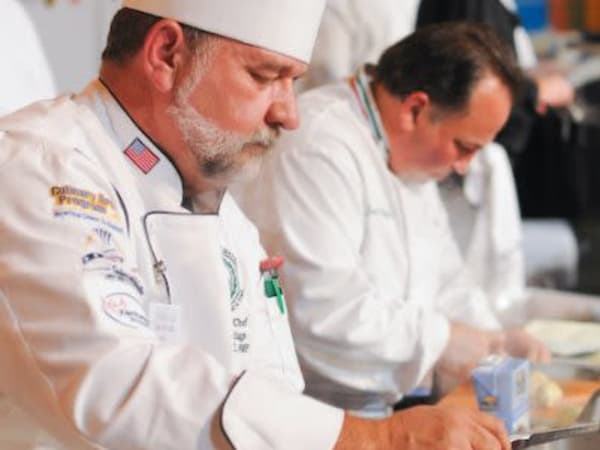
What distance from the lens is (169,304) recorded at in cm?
146

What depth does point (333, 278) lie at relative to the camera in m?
2.09


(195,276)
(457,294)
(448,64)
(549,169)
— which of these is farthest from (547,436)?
(549,169)

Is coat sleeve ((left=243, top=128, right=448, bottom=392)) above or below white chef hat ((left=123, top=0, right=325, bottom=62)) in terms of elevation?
below

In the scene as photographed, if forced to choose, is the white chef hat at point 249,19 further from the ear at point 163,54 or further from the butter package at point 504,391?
the butter package at point 504,391

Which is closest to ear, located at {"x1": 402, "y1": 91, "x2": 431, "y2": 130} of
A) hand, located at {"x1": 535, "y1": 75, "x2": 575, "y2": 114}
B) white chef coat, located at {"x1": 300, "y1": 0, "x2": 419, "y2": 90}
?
white chef coat, located at {"x1": 300, "y1": 0, "x2": 419, "y2": 90}

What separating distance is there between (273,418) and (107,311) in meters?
0.20

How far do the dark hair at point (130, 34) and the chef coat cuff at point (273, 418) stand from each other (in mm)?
413

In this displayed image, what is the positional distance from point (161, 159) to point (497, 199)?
1.49 m

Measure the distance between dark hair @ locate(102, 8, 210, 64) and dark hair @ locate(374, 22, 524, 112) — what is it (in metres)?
0.76

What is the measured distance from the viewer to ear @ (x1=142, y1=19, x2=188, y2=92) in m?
1.48

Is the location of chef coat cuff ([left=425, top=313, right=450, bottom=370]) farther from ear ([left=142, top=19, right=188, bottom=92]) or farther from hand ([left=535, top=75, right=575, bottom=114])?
hand ([left=535, top=75, right=575, bottom=114])

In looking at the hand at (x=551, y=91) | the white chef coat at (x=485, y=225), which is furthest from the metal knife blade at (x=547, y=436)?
the hand at (x=551, y=91)

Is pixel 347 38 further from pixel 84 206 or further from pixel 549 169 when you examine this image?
pixel 549 169

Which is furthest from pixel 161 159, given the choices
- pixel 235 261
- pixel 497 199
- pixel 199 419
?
pixel 497 199
